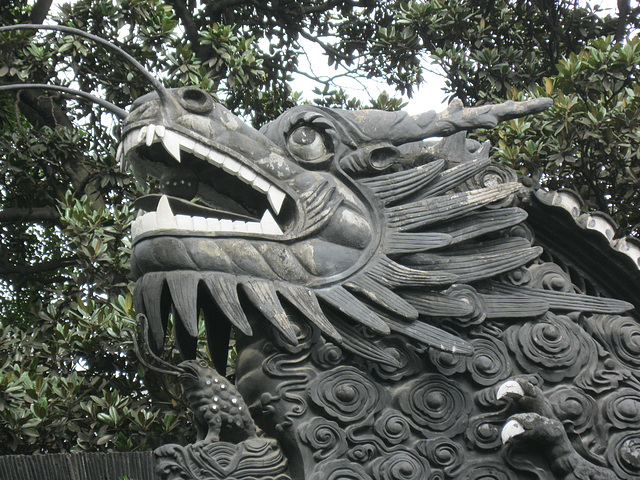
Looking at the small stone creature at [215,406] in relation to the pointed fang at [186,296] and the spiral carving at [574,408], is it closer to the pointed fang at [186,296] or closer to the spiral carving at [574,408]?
the pointed fang at [186,296]

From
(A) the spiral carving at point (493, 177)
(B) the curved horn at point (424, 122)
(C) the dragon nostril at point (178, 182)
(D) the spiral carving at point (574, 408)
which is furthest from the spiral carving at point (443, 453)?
(C) the dragon nostril at point (178, 182)

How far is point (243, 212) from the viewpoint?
4.21 meters

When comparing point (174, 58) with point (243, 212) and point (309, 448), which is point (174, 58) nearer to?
point (243, 212)

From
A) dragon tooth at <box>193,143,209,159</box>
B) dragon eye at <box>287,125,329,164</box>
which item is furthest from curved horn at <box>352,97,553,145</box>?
dragon tooth at <box>193,143,209,159</box>

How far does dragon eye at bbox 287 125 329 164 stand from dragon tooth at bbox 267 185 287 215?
254 mm

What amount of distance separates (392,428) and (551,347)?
791 mm

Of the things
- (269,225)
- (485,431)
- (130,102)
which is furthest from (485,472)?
(130,102)

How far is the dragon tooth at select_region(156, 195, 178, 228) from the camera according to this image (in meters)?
3.86

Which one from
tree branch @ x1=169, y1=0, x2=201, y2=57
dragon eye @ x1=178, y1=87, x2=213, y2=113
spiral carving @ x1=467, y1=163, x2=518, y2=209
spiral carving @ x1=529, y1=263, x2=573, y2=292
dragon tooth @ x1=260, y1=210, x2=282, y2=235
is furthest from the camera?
tree branch @ x1=169, y1=0, x2=201, y2=57

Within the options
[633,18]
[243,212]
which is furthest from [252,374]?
[633,18]

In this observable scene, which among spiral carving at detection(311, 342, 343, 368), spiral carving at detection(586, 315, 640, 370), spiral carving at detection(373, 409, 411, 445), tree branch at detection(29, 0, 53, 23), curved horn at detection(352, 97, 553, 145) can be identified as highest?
tree branch at detection(29, 0, 53, 23)

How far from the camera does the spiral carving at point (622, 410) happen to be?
A: 12.9 ft

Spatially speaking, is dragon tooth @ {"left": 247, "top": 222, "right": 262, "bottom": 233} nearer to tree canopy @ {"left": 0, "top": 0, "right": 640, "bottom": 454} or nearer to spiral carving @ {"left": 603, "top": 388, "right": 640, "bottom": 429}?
spiral carving @ {"left": 603, "top": 388, "right": 640, "bottom": 429}

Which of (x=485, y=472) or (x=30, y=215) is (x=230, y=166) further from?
(x=30, y=215)
